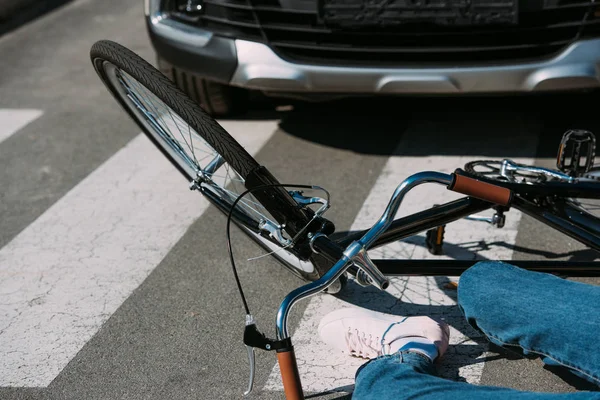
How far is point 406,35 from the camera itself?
4.18 metres

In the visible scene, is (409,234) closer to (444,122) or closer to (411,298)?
(411,298)

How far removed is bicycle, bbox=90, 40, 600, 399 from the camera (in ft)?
8.38

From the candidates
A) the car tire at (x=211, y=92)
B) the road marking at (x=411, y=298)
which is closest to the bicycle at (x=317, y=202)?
the road marking at (x=411, y=298)

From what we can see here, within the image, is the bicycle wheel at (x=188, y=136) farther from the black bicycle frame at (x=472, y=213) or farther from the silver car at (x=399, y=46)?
the silver car at (x=399, y=46)

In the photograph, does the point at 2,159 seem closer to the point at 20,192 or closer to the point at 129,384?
the point at 20,192

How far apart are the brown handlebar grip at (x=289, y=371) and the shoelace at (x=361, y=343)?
511mm

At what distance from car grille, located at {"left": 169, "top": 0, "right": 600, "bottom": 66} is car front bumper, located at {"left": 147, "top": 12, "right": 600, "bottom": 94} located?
2.2 inches

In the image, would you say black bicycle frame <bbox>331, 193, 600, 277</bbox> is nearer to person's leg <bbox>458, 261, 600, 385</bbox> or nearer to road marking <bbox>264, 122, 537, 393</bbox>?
person's leg <bbox>458, 261, 600, 385</bbox>

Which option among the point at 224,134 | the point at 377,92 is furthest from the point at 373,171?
the point at 224,134

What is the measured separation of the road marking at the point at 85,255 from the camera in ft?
10.7

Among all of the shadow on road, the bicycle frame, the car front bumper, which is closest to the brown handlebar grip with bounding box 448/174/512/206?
the bicycle frame

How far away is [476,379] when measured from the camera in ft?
9.34

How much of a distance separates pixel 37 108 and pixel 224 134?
325cm

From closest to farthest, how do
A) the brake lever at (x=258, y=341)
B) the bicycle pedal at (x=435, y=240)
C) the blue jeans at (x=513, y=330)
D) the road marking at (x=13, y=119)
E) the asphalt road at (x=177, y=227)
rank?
the brake lever at (x=258, y=341) < the blue jeans at (x=513, y=330) < the asphalt road at (x=177, y=227) < the bicycle pedal at (x=435, y=240) < the road marking at (x=13, y=119)
